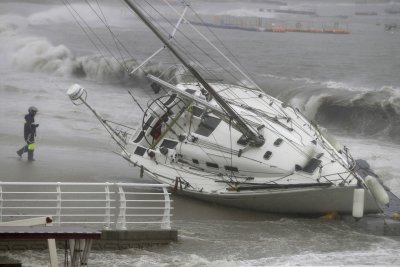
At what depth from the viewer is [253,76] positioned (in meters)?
56.9

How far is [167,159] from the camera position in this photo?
26125 millimetres

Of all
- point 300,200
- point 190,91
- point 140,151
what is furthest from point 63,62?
point 300,200

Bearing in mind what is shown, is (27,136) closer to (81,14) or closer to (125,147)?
(125,147)

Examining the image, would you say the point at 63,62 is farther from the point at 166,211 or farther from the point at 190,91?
the point at 166,211

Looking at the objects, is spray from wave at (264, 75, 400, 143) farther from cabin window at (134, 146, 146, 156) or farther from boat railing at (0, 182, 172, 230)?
boat railing at (0, 182, 172, 230)

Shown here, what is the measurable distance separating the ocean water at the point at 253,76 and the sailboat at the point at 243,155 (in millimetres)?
554

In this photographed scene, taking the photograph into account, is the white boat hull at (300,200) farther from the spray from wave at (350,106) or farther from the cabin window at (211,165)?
the spray from wave at (350,106)

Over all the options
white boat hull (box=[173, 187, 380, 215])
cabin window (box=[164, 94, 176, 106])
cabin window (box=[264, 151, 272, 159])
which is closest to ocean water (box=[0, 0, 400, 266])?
white boat hull (box=[173, 187, 380, 215])

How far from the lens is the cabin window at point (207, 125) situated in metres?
26.1

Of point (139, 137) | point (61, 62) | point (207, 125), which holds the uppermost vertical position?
point (61, 62)

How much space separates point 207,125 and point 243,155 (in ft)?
5.35

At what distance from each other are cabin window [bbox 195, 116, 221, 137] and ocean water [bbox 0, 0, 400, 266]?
7.07 ft

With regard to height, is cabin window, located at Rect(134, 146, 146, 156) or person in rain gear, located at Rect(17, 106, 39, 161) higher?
person in rain gear, located at Rect(17, 106, 39, 161)

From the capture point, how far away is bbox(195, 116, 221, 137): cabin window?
85.6ft
